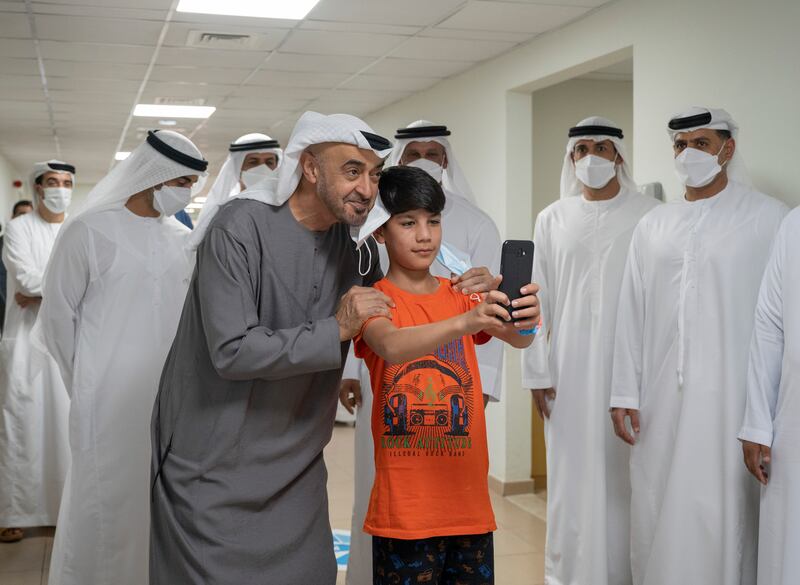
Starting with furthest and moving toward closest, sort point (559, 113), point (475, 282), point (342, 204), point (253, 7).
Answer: point (559, 113)
point (253, 7)
point (475, 282)
point (342, 204)

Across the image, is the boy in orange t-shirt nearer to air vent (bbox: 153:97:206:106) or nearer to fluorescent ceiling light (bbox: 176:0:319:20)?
fluorescent ceiling light (bbox: 176:0:319:20)

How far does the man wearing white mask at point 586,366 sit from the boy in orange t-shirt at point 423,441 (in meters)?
1.71

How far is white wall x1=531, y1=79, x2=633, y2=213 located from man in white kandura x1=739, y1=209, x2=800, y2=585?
3.94 m

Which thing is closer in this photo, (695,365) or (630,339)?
(695,365)

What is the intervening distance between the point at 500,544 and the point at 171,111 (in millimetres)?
5198

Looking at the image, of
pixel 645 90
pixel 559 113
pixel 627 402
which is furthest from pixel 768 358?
pixel 559 113

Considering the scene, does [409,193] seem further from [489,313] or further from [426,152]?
[426,152]

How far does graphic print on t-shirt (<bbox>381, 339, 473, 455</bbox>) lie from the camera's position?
2.32m

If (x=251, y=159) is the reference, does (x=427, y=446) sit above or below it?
below

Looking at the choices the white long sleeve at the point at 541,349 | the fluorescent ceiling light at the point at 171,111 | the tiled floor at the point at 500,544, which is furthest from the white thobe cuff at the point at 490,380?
the fluorescent ceiling light at the point at 171,111

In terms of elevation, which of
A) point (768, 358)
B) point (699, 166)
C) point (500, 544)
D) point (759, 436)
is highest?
point (699, 166)

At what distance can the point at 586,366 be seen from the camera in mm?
4039

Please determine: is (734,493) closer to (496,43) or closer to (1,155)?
(496,43)

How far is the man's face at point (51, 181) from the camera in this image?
17.7ft
